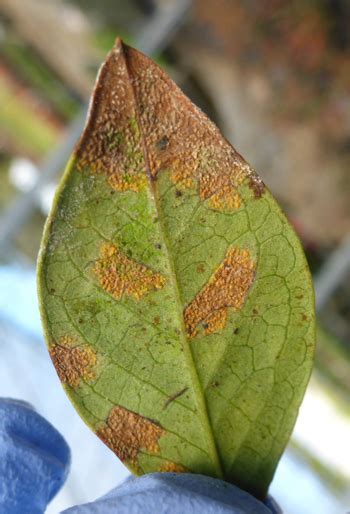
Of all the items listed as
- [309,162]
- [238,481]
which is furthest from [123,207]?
[309,162]

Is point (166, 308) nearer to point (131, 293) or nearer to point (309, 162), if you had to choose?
point (131, 293)

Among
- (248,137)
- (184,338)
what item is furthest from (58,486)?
(248,137)

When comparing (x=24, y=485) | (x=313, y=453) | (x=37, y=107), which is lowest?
(x=24, y=485)

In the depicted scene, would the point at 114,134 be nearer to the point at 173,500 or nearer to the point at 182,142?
the point at 182,142

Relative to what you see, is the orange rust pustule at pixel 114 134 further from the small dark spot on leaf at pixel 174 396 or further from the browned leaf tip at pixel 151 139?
the small dark spot on leaf at pixel 174 396

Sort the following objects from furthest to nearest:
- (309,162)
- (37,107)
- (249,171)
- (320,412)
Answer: (37,107) → (320,412) → (309,162) → (249,171)

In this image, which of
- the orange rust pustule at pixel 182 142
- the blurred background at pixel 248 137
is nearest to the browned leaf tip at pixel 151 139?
the orange rust pustule at pixel 182 142

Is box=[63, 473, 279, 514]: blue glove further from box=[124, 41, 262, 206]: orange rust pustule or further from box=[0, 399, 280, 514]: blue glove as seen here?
box=[124, 41, 262, 206]: orange rust pustule
